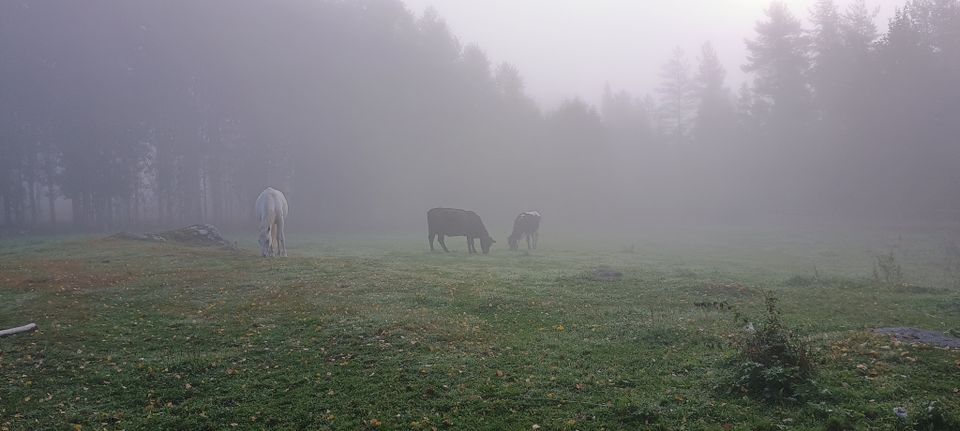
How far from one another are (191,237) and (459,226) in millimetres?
13763

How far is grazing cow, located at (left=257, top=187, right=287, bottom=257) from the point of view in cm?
2364

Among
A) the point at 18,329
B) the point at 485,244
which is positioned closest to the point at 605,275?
the point at 485,244

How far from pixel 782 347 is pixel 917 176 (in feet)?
149

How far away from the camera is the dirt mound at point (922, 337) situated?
8.39 m

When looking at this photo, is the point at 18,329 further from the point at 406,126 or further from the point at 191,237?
the point at 406,126

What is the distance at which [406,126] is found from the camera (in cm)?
6078

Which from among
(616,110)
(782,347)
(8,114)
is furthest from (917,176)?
(8,114)

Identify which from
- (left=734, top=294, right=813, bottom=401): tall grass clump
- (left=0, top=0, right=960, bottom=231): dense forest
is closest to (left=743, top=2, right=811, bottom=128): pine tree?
(left=0, top=0, right=960, bottom=231): dense forest

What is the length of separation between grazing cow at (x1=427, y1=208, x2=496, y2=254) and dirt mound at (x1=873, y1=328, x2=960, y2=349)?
69.7 ft

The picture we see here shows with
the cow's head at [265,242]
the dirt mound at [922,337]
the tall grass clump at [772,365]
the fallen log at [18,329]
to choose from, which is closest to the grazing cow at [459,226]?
the cow's head at [265,242]

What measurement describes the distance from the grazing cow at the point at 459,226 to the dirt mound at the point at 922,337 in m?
21.3

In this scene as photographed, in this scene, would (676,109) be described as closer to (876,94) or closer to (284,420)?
(876,94)

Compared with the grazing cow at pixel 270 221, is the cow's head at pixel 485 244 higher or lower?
lower

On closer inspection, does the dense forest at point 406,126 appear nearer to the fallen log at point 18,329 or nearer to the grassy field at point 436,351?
the grassy field at point 436,351
